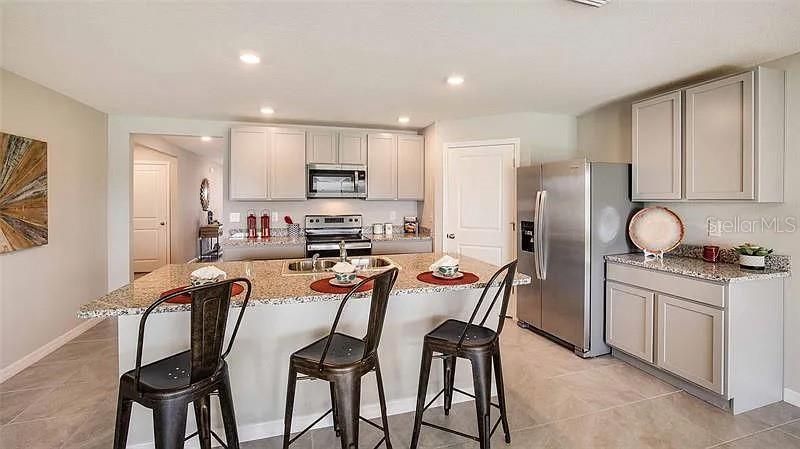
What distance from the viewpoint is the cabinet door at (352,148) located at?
187 inches

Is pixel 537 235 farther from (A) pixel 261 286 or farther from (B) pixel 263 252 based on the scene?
(B) pixel 263 252

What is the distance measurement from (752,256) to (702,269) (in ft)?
1.14

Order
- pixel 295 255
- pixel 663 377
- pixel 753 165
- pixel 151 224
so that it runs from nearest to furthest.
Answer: pixel 753 165 → pixel 663 377 → pixel 295 255 → pixel 151 224

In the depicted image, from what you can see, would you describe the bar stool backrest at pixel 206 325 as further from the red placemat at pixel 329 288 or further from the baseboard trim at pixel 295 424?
the baseboard trim at pixel 295 424

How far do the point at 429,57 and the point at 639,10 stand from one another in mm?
1208

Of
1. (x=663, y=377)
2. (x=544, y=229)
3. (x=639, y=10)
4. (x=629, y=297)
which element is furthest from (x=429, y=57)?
(x=663, y=377)

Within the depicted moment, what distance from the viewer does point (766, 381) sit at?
254 centimetres

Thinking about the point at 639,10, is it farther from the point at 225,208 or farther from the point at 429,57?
the point at 225,208

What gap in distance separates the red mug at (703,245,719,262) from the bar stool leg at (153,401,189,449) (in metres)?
3.52

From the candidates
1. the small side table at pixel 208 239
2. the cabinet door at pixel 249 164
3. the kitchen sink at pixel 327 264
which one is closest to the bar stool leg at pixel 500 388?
the kitchen sink at pixel 327 264

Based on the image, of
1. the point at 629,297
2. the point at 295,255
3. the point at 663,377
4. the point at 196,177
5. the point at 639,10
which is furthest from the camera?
the point at 196,177

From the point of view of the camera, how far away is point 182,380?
156 centimetres

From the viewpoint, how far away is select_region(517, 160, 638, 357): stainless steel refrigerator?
3.27 m

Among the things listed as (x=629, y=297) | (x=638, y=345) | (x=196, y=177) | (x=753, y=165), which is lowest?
(x=638, y=345)
